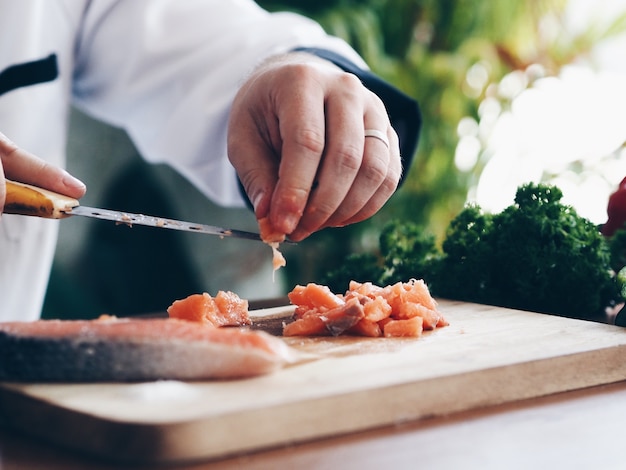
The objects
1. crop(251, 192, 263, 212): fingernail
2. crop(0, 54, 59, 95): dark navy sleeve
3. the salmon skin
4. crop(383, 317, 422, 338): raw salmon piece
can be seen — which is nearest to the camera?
the salmon skin

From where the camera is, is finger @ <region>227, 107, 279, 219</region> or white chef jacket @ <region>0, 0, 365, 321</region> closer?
finger @ <region>227, 107, 279, 219</region>

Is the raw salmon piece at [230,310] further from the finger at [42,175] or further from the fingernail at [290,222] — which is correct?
the finger at [42,175]

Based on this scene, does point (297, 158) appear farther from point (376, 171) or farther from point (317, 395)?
point (317, 395)

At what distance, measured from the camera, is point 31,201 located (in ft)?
5.57

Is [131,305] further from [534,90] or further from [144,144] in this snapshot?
[534,90]

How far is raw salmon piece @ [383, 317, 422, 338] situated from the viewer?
5.88 ft

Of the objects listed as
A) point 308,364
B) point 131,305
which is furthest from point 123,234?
point 308,364

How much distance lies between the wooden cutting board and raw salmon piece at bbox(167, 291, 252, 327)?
0.24 m

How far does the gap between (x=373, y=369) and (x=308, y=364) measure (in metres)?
0.13

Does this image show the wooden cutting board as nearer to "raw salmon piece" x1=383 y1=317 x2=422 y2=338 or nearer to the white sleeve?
"raw salmon piece" x1=383 y1=317 x2=422 y2=338

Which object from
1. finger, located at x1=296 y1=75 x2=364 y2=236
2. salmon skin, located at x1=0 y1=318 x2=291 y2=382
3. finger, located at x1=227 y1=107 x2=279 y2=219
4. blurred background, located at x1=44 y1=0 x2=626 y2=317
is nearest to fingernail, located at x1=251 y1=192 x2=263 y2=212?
finger, located at x1=227 y1=107 x2=279 y2=219

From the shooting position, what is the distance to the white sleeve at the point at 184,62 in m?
2.78

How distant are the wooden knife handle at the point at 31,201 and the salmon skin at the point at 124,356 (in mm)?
392

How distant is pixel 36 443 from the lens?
1.24 m
